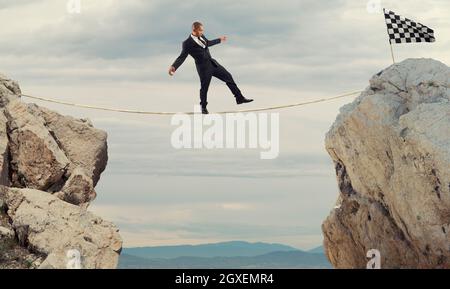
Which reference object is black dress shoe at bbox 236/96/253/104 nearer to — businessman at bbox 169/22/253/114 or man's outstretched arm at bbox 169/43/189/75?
businessman at bbox 169/22/253/114

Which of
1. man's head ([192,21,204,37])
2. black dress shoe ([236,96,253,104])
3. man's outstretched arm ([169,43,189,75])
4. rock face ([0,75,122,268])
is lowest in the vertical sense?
rock face ([0,75,122,268])

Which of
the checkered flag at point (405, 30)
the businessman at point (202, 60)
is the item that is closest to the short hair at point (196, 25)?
the businessman at point (202, 60)

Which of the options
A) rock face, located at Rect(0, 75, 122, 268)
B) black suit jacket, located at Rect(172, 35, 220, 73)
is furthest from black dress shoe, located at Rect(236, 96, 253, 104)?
rock face, located at Rect(0, 75, 122, 268)

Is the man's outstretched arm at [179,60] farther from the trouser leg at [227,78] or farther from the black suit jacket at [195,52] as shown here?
the trouser leg at [227,78]

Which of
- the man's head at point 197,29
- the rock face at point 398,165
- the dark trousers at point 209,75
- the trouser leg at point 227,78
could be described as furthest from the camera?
the trouser leg at point 227,78

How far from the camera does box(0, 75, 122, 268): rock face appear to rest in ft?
80.6

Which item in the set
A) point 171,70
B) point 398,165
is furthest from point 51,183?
point 398,165

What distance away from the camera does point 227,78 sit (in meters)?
30.2

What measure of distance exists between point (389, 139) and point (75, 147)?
10.4m

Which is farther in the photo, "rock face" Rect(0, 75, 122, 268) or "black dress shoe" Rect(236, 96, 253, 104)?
"black dress shoe" Rect(236, 96, 253, 104)

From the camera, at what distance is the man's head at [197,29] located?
2861cm

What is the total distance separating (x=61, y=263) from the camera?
23828 mm

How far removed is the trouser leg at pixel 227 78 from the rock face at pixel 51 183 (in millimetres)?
4394
